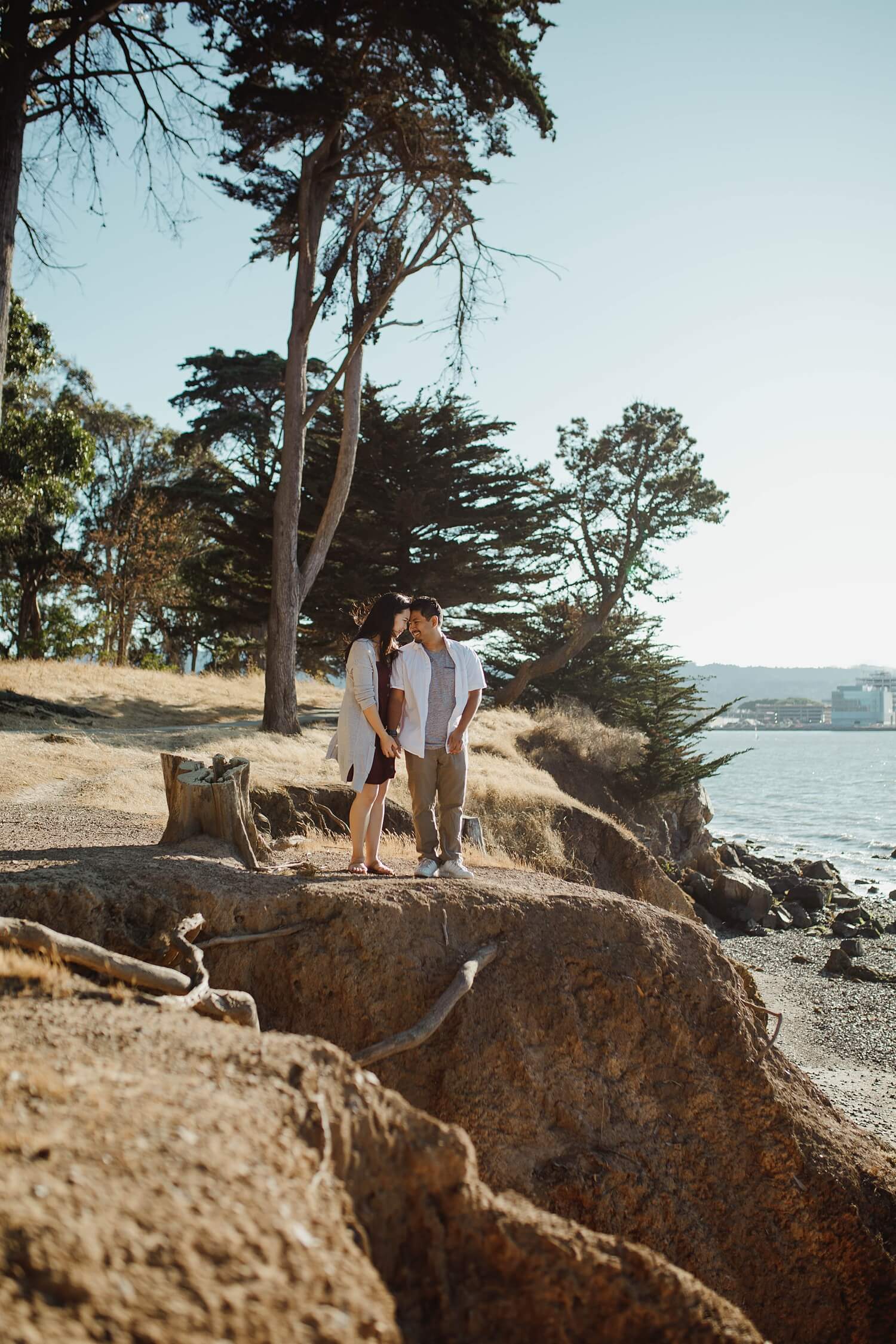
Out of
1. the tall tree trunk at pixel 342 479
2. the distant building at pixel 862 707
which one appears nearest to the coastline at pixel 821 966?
the tall tree trunk at pixel 342 479

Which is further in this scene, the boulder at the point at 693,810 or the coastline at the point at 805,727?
the coastline at the point at 805,727

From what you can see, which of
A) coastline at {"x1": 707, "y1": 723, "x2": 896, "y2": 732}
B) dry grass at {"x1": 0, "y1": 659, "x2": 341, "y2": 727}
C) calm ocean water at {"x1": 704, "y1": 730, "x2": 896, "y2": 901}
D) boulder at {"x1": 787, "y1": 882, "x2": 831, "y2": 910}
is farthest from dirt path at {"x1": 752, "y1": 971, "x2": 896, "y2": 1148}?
coastline at {"x1": 707, "y1": 723, "x2": 896, "y2": 732}

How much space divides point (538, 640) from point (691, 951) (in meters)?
24.1

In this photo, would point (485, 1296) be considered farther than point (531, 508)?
No

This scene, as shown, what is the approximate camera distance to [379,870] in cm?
674

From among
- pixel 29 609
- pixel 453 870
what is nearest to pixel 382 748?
pixel 453 870

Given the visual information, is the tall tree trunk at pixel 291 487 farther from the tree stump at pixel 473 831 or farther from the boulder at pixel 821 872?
the boulder at pixel 821 872

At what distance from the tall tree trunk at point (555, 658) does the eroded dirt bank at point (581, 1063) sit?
23.2m

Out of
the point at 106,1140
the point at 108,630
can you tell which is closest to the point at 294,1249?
the point at 106,1140

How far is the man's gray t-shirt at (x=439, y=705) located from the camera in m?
6.84

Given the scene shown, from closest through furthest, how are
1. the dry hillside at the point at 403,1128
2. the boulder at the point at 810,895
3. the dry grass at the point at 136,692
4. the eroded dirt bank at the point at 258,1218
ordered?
the eroded dirt bank at the point at 258,1218
the dry hillside at the point at 403,1128
the dry grass at the point at 136,692
the boulder at the point at 810,895

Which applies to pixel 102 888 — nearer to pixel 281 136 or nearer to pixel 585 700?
pixel 281 136

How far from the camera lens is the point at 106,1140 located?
2.21 meters

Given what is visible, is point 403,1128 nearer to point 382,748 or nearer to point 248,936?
point 248,936
